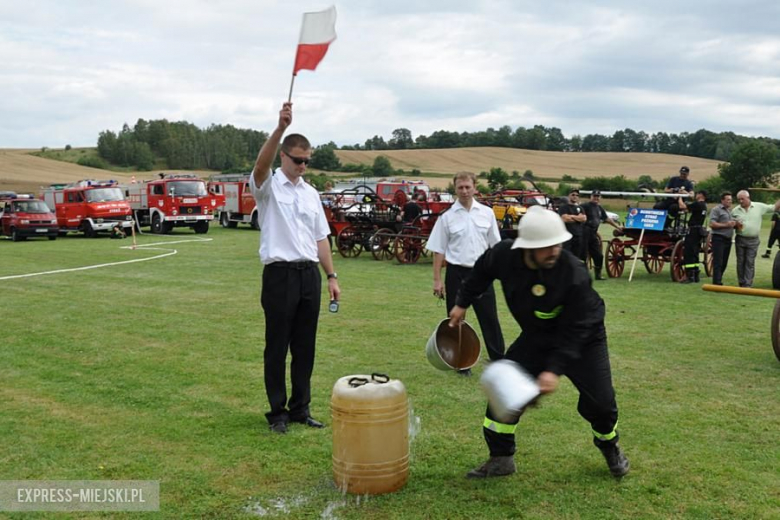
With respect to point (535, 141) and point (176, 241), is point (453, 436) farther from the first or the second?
point (535, 141)

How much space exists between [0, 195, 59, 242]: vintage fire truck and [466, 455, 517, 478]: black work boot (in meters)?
27.3

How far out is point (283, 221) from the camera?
17.1 feet

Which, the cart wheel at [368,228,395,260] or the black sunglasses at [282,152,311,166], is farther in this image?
the cart wheel at [368,228,395,260]

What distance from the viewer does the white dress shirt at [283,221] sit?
205 inches

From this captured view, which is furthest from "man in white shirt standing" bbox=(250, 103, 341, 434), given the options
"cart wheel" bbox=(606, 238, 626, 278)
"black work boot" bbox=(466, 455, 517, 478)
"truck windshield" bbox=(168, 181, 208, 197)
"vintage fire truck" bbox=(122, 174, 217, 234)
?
"truck windshield" bbox=(168, 181, 208, 197)

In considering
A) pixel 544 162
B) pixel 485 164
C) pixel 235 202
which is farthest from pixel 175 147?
pixel 235 202

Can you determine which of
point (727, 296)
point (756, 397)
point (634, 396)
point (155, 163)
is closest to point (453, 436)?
point (634, 396)

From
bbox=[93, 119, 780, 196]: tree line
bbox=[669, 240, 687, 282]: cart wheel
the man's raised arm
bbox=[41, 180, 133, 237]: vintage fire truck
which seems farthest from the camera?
bbox=[93, 119, 780, 196]: tree line

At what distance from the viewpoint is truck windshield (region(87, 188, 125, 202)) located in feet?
97.2

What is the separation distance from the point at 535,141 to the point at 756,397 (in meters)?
84.5

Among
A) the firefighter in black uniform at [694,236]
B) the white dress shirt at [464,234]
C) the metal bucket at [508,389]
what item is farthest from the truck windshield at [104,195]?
the metal bucket at [508,389]

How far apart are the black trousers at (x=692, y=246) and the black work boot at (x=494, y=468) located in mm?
11533

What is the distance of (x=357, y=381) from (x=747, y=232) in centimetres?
1178

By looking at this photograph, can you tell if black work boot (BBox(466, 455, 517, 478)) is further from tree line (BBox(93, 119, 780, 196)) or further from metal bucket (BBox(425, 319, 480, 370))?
tree line (BBox(93, 119, 780, 196))
